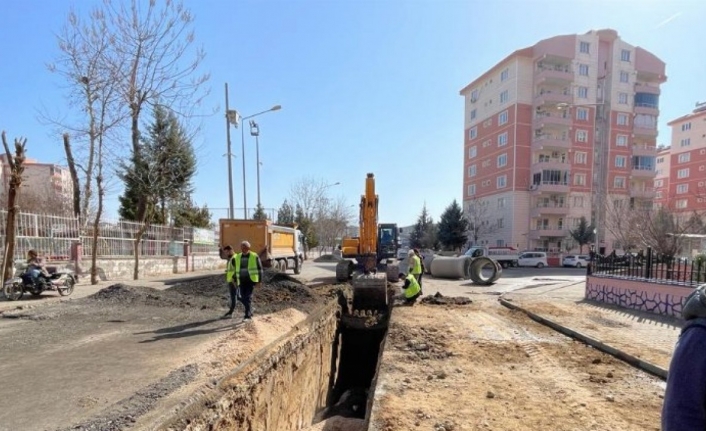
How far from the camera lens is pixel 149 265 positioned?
20766mm

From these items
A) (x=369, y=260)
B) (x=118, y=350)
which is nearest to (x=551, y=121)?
(x=369, y=260)

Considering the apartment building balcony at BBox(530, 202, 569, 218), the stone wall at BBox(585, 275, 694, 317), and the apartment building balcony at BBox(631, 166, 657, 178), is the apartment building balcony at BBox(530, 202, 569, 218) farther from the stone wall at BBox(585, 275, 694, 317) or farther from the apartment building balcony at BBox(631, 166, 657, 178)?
the stone wall at BBox(585, 275, 694, 317)

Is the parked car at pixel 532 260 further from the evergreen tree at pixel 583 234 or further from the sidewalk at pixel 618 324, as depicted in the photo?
the sidewalk at pixel 618 324

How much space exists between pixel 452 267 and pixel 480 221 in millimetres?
33637

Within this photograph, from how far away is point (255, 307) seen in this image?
11.0m

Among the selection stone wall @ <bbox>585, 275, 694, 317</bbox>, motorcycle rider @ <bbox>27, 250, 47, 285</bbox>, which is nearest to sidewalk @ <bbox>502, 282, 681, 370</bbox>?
stone wall @ <bbox>585, 275, 694, 317</bbox>

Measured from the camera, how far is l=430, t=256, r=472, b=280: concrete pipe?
921 inches

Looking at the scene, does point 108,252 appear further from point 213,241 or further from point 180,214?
point 180,214

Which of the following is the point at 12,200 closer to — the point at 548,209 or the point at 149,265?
the point at 149,265

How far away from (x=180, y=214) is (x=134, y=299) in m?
24.7

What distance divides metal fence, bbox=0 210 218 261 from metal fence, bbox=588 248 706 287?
1849 centimetres

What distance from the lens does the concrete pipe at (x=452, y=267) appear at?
921 inches

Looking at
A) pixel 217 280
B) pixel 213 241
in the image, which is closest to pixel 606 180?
pixel 213 241

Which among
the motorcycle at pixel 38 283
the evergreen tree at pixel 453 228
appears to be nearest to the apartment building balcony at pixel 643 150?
the evergreen tree at pixel 453 228
